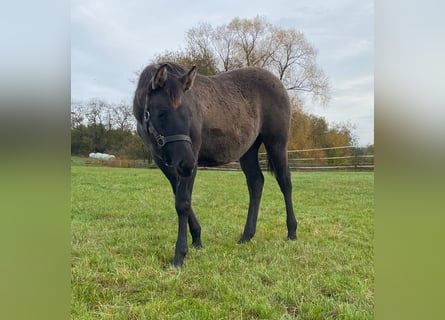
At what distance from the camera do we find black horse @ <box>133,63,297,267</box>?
2.13 metres

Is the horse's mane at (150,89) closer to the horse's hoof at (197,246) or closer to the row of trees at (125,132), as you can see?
the row of trees at (125,132)

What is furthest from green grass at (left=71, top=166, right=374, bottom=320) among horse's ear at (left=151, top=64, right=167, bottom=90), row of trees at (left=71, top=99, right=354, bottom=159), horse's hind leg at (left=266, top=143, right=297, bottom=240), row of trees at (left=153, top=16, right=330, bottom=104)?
row of trees at (left=153, top=16, right=330, bottom=104)

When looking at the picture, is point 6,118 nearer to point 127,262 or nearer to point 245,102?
point 127,262

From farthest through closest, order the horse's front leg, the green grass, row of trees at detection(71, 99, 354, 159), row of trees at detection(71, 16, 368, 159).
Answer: row of trees at detection(71, 16, 368, 159) → the horse's front leg → row of trees at detection(71, 99, 354, 159) → the green grass

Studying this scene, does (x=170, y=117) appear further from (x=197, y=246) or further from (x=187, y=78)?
(x=197, y=246)

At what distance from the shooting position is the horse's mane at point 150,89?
213 cm

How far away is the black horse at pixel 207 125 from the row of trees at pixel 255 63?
1.10 ft

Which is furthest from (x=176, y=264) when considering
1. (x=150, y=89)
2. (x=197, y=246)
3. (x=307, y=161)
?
(x=307, y=161)

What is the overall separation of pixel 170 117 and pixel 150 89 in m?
0.25

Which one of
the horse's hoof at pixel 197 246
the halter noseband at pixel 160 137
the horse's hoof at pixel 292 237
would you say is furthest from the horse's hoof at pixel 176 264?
the horse's hoof at pixel 292 237

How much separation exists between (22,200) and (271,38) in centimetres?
331

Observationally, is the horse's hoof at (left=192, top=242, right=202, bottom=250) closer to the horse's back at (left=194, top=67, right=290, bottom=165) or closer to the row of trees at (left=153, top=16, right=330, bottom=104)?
the horse's back at (left=194, top=67, right=290, bottom=165)

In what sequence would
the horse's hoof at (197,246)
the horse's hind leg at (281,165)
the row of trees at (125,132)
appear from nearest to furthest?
the row of trees at (125,132) < the horse's hoof at (197,246) < the horse's hind leg at (281,165)

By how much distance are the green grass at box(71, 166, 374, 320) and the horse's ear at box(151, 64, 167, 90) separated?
0.74m
